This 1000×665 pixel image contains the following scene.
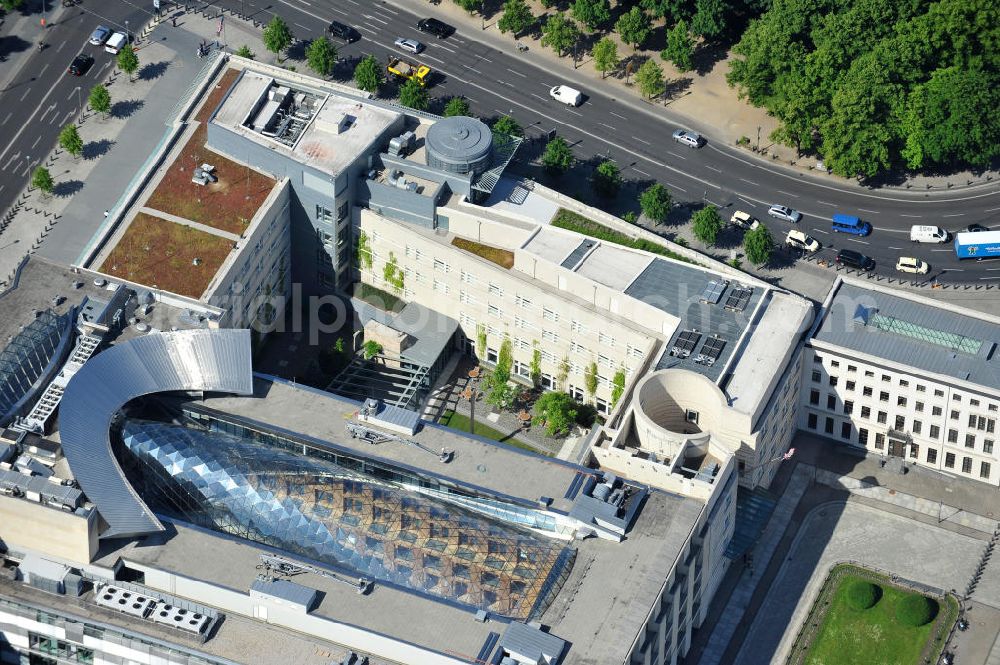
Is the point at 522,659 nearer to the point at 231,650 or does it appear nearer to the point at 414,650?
the point at 414,650

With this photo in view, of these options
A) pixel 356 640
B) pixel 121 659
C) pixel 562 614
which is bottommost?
pixel 121 659

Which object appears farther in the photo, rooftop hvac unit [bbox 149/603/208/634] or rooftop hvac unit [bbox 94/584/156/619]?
rooftop hvac unit [bbox 94/584/156/619]

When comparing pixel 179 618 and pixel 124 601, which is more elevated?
pixel 179 618

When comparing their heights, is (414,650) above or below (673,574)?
below

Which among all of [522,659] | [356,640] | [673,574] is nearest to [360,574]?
[356,640]

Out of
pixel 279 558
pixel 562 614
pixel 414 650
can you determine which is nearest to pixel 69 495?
pixel 279 558
